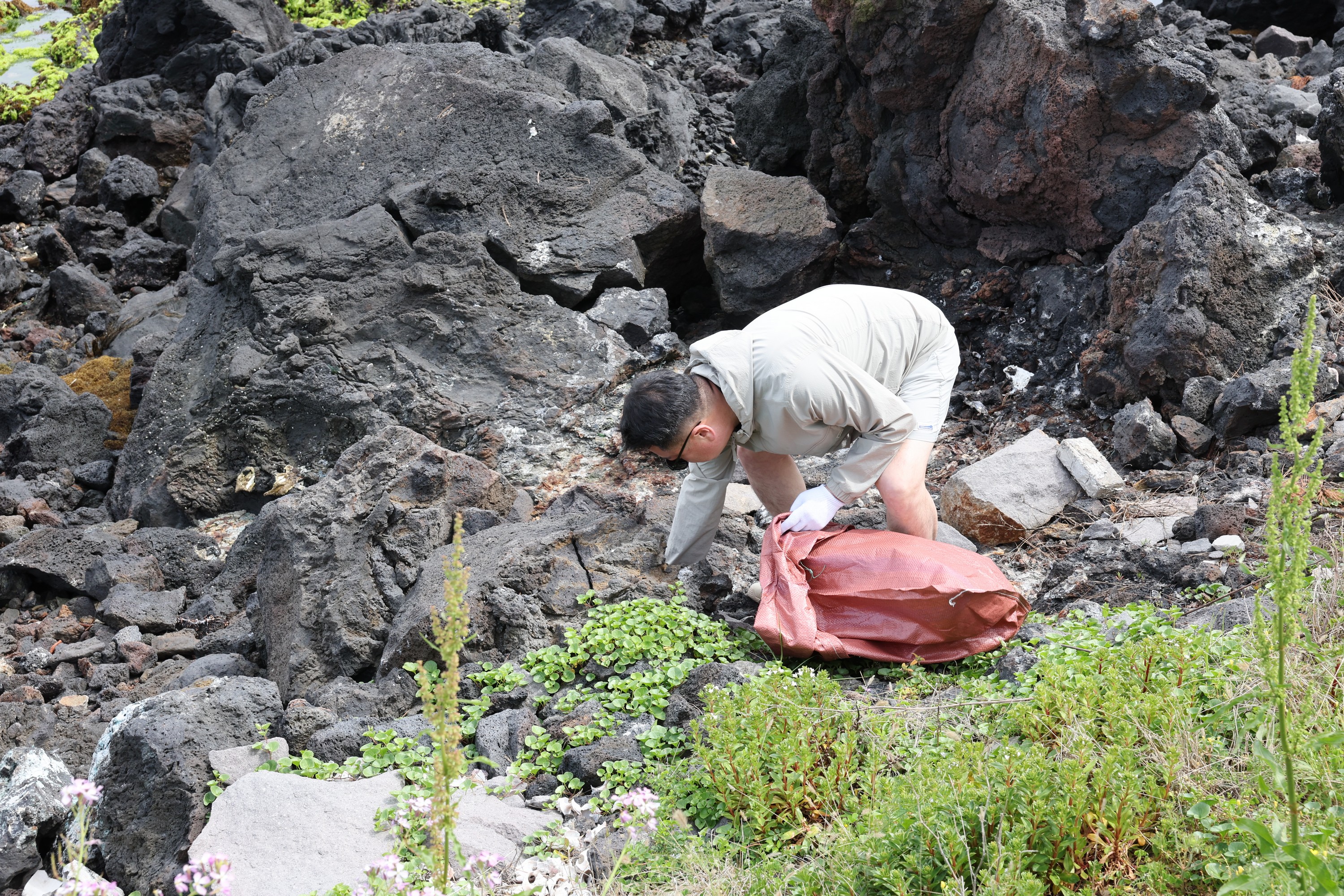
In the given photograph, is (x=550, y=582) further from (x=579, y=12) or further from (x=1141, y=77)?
(x=579, y=12)

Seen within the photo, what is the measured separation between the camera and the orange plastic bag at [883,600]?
154 inches

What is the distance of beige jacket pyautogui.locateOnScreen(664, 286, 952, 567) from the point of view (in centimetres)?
413

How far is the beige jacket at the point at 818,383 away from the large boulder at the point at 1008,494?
1.09m

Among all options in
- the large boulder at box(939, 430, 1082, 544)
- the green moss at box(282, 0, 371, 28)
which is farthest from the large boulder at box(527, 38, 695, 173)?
the green moss at box(282, 0, 371, 28)

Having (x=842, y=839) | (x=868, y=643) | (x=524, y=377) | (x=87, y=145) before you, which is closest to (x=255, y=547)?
(x=524, y=377)

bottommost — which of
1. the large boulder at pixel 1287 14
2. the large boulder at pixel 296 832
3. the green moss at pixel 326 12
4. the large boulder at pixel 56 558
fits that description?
the large boulder at pixel 56 558

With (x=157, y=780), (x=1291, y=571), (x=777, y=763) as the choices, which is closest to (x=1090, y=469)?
(x=777, y=763)

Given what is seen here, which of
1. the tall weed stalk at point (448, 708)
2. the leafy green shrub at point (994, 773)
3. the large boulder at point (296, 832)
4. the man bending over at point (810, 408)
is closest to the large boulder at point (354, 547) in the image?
the large boulder at point (296, 832)

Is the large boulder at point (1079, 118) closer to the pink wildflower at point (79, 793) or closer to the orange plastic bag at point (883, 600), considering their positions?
the orange plastic bag at point (883, 600)

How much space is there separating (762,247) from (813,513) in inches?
155

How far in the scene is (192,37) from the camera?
12.4m

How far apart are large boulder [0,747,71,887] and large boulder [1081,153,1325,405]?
→ 570cm

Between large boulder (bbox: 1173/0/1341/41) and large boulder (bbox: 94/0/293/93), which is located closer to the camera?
large boulder (bbox: 1173/0/1341/41)

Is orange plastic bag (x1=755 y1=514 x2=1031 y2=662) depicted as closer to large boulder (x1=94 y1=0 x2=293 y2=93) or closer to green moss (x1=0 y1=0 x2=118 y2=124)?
large boulder (x1=94 y1=0 x2=293 y2=93)
